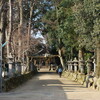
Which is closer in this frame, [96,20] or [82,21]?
[96,20]

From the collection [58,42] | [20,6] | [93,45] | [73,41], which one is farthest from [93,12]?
[58,42]

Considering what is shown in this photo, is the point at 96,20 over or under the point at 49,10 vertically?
under

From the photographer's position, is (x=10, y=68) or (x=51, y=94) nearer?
(x=51, y=94)

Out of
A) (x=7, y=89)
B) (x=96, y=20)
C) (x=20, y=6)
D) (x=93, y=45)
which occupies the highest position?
(x=20, y=6)

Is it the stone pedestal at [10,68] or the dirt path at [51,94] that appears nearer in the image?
the dirt path at [51,94]

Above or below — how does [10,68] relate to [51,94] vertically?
above

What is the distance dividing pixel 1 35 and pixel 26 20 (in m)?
23.2

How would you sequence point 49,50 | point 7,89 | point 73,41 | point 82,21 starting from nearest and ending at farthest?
point 7,89, point 82,21, point 73,41, point 49,50

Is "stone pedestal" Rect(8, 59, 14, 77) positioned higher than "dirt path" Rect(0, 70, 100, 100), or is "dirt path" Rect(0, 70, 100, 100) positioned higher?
"stone pedestal" Rect(8, 59, 14, 77)

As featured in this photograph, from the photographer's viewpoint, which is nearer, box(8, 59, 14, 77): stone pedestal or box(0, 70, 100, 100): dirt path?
box(0, 70, 100, 100): dirt path

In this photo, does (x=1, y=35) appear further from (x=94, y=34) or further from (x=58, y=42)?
(x=58, y=42)

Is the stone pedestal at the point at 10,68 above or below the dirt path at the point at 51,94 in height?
above

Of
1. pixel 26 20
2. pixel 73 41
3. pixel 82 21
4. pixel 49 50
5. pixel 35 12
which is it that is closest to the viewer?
pixel 82 21

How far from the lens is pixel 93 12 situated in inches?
614
